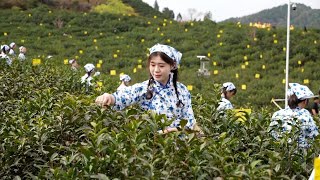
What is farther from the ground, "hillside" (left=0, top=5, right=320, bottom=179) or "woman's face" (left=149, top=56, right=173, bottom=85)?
"woman's face" (left=149, top=56, right=173, bottom=85)

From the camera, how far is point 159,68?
369cm

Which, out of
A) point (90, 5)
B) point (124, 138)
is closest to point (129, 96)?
point (124, 138)

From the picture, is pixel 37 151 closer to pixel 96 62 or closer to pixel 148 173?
pixel 148 173

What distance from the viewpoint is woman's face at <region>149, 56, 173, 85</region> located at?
12.0ft

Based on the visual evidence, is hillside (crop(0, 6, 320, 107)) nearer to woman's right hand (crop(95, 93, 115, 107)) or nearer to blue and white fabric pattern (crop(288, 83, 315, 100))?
blue and white fabric pattern (crop(288, 83, 315, 100))

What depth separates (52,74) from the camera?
6.57m

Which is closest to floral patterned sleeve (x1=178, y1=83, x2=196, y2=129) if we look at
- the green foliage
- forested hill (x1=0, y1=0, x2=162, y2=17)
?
forested hill (x1=0, y1=0, x2=162, y2=17)

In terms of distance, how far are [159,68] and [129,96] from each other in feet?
0.95

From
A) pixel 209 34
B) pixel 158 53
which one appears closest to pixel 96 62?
pixel 209 34

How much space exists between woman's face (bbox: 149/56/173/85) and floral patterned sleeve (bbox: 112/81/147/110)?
0.34 feet

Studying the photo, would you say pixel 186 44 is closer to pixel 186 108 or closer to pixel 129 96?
pixel 186 108

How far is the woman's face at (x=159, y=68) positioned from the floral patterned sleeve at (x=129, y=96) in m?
0.10

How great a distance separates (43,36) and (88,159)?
19.2 metres

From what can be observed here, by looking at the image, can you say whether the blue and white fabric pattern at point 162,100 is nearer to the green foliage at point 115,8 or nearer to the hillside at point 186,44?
the hillside at point 186,44
